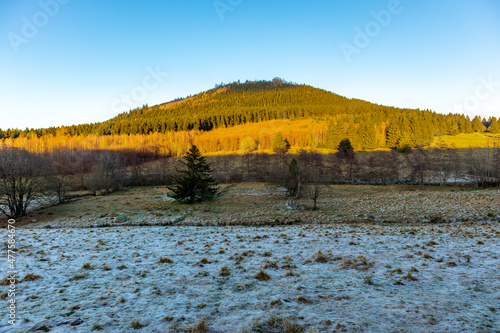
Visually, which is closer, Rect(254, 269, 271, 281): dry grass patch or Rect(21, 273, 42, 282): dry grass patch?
Rect(21, 273, 42, 282): dry grass patch

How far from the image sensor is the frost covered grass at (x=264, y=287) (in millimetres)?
4582

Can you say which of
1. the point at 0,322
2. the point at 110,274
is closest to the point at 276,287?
the point at 110,274

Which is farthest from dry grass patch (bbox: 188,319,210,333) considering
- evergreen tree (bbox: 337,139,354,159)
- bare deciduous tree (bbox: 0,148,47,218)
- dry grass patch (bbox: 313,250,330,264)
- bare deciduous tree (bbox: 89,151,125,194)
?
evergreen tree (bbox: 337,139,354,159)

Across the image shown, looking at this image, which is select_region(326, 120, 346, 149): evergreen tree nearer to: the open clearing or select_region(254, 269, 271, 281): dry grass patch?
the open clearing

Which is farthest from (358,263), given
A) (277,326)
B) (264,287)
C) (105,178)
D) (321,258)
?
(105,178)

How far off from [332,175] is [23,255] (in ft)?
184

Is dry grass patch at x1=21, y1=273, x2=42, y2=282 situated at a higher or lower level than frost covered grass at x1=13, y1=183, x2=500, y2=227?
higher

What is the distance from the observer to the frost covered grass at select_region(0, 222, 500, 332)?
458 centimetres

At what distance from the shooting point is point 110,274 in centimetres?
756

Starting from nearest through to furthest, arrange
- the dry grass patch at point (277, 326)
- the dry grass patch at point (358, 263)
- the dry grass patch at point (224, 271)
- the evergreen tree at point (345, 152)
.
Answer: the dry grass patch at point (277, 326)
the dry grass patch at point (224, 271)
the dry grass patch at point (358, 263)
the evergreen tree at point (345, 152)

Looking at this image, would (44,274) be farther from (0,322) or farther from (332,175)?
(332,175)

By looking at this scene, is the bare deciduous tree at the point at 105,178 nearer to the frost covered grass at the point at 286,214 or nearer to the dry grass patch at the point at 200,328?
the frost covered grass at the point at 286,214

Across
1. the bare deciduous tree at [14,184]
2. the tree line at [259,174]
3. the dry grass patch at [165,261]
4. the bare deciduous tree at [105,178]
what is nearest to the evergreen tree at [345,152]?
the tree line at [259,174]

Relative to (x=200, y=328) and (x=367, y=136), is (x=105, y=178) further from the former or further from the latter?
(x=367, y=136)
